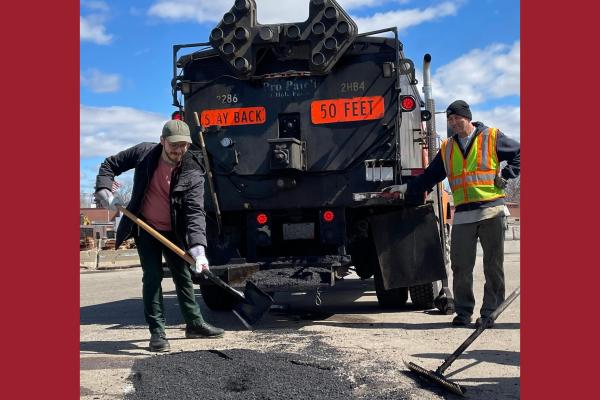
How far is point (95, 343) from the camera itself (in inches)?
217

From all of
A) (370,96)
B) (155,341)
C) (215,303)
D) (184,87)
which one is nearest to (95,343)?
(155,341)

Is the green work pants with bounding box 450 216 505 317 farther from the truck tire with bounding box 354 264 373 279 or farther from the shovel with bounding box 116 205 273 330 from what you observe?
the shovel with bounding box 116 205 273 330

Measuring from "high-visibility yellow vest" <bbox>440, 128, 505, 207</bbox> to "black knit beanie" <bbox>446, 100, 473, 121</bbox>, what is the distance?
0.74 ft

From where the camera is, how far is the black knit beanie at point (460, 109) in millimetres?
5629

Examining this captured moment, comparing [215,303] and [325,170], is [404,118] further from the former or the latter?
[215,303]

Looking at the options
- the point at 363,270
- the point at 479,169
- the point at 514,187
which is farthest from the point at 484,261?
the point at 514,187

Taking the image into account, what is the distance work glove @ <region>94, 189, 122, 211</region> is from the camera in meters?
5.06

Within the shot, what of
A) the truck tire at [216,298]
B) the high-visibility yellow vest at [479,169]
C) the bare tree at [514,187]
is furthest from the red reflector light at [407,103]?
the truck tire at [216,298]

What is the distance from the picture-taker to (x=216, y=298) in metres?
7.34

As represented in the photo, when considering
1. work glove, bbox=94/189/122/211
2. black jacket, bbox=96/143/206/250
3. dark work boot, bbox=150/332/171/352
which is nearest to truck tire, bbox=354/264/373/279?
black jacket, bbox=96/143/206/250

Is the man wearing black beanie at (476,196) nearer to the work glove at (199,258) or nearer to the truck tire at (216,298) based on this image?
the work glove at (199,258)

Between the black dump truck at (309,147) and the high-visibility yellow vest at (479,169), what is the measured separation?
2.01ft

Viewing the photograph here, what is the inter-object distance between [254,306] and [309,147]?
2.15 meters

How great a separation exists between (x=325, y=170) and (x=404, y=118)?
1.09 metres
